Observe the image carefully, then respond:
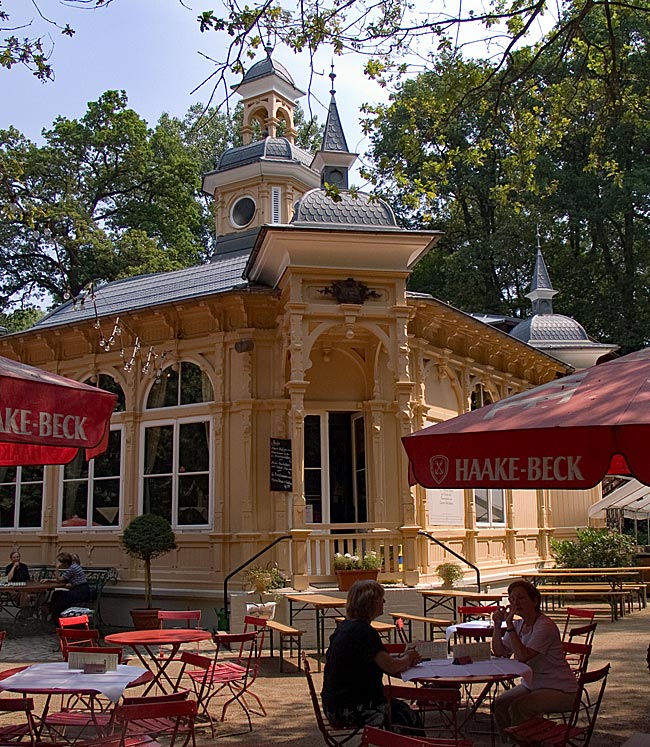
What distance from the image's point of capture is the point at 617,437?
4.34 metres

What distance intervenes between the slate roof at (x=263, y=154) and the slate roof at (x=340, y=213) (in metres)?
7.31

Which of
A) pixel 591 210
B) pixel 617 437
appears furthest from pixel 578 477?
pixel 591 210

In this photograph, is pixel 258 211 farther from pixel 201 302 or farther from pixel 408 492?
pixel 408 492

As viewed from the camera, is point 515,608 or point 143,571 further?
point 143,571

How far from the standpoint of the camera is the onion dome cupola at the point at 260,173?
64.8 feet

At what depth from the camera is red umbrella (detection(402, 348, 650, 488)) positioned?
433 cm

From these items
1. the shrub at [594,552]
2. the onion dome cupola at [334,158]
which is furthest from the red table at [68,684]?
the shrub at [594,552]

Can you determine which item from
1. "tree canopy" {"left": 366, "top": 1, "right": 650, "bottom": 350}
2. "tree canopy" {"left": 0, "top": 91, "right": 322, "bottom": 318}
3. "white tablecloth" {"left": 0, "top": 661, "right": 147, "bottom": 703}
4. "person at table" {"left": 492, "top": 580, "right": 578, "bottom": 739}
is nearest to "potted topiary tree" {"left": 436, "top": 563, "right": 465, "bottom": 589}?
"person at table" {"left": 492, "top": 580, "right": 578, "bottom": 739}

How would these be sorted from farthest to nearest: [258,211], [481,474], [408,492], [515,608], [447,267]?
[447,267], [258,211], [408,492], [515,608], [481,474]

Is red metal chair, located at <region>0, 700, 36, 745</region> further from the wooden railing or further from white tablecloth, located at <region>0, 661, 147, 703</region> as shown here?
the wooden railing


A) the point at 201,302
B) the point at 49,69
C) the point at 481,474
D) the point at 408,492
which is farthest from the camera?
the point at 201,302

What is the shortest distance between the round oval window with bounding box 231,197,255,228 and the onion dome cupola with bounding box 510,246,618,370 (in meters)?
8.13

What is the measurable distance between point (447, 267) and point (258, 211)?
1537 cm

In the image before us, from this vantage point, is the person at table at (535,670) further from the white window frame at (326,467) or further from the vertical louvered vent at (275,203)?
the vertical louvered vent at (275,203)
